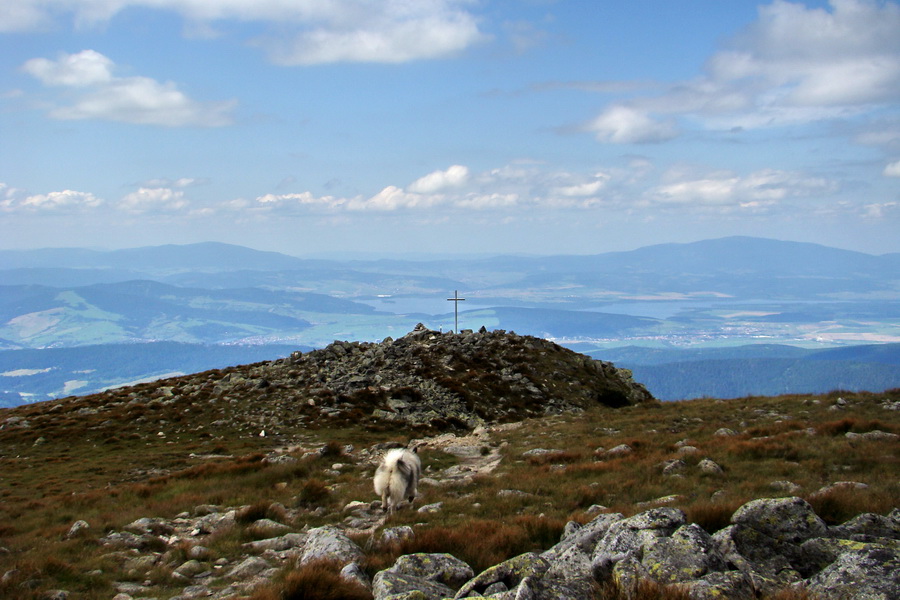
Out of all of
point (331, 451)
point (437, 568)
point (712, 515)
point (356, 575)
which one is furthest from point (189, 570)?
point (331, 451)

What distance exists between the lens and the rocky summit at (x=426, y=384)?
104 feet

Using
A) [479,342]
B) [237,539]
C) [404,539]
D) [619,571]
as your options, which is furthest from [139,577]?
[479,342]

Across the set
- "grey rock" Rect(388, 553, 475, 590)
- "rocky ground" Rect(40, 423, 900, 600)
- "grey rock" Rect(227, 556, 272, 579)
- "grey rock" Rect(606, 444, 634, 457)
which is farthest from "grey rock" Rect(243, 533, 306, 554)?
"grey rock" Rect(606, 444, 634, 457)

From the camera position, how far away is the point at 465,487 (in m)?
16.1

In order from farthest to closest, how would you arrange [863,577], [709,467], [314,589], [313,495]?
[313,495] → [709,467] → [314,589] → [863,577]

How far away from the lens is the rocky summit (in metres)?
31.5

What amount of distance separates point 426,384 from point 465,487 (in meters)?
18.9

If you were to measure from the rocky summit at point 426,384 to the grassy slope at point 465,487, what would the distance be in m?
2.79

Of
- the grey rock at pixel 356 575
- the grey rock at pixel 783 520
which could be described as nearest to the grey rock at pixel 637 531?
the grey rock at pixel 783 520

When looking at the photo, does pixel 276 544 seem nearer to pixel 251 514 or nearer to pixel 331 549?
pixel 251 514

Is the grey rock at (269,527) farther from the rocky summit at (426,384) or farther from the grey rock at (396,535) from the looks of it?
the rocky summit at (426,384)

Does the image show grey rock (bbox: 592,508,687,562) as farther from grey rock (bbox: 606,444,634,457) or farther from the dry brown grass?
grey rock (bbox: 606,444,634,457)

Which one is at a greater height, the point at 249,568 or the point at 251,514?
the point at 249,568

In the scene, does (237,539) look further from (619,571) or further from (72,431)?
(72,431)
